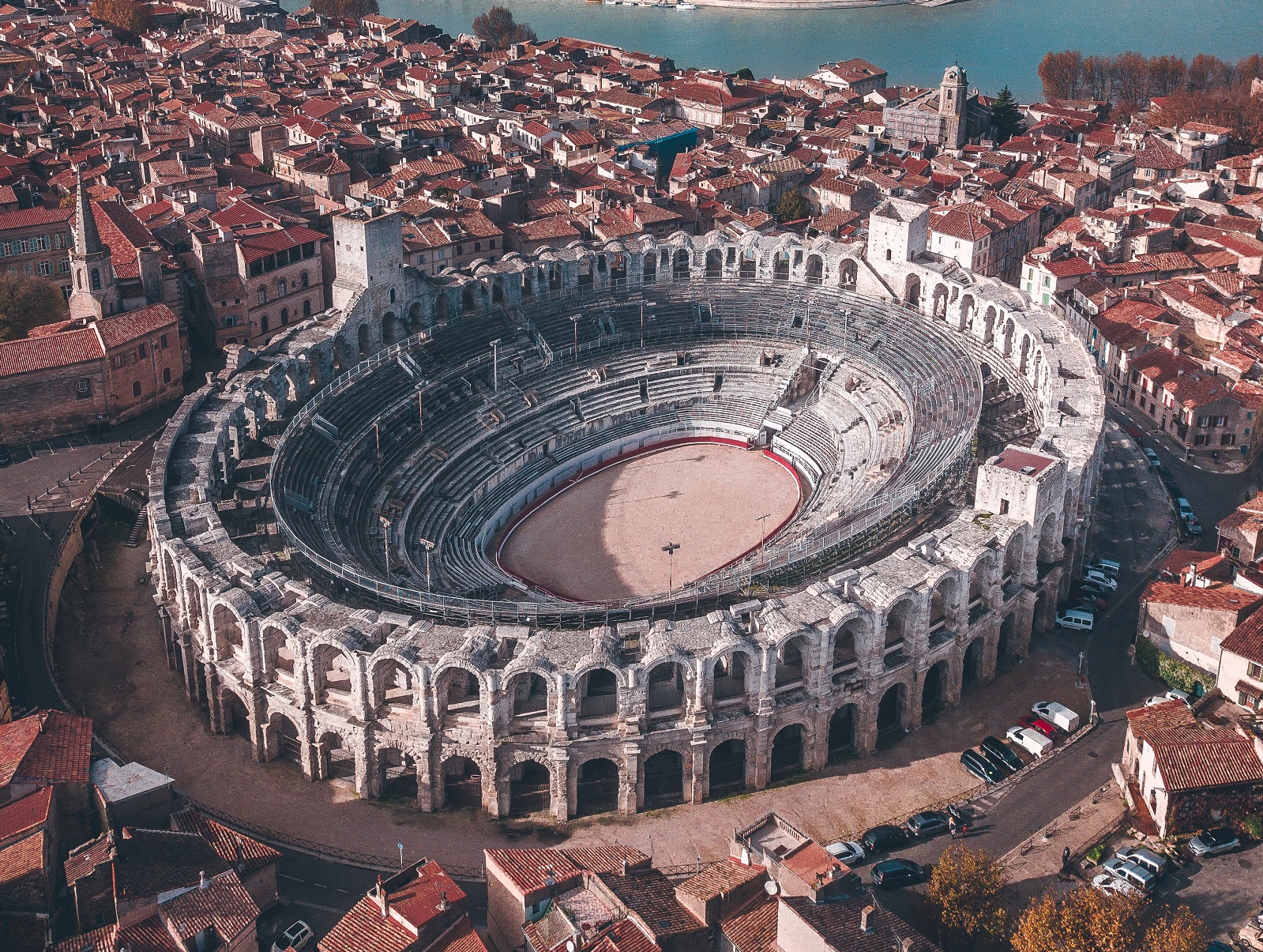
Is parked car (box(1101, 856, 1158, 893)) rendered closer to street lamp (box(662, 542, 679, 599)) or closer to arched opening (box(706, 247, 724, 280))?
street lamp (box(662, 542, 679, 599))

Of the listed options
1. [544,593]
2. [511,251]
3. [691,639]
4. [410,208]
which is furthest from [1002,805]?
[410,208]

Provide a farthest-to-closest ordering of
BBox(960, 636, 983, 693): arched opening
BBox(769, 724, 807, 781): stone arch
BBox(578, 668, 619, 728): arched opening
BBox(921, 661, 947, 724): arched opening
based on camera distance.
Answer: BBox(960, 636, 983, 693): arched opening < BBox(921, 661, 947, 724): arched opening < BBox(769, 724, 807, 781): stone arch < BBox(578, 668, 619, 728): arched opening

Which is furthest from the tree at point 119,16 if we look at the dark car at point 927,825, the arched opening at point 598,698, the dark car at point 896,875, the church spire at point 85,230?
the dark car at point 896,875

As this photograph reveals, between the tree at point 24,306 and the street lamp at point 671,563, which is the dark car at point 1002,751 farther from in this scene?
the tree at point 24,306

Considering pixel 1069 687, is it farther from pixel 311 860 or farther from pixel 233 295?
pixel 233 295

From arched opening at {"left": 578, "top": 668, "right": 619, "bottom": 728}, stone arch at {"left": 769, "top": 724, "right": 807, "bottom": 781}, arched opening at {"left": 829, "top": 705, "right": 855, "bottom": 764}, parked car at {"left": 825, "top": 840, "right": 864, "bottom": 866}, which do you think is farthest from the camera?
arched opening at {"left": 829, "top": 705, "right": 855, "bottom": 764}

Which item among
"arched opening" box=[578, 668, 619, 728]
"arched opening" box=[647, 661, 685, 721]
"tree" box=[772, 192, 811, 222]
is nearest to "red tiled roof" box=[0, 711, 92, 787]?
"arched opening" box=[578, 668, 619, 728]
